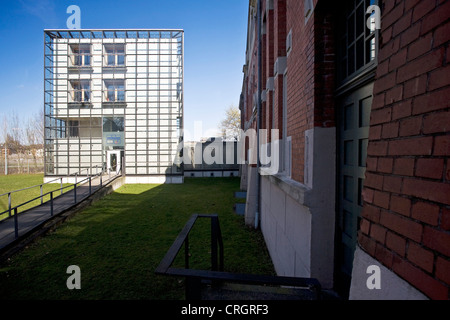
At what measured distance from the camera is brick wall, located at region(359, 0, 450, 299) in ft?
2.96

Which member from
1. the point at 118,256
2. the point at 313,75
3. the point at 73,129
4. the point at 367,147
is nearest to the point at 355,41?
the point at 313,75

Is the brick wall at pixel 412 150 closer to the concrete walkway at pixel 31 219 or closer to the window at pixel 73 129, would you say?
the concrete walkway at pixel 31 219

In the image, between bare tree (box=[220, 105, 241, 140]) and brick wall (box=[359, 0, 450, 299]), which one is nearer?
brick wall (box=[359, 0, 450, 299])

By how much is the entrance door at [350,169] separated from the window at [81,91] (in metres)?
21.3

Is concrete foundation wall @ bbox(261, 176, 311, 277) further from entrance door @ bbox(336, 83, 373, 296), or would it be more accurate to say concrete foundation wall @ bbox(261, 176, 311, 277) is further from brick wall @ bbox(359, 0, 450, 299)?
brick wall @ bbox(359, 0, 450, 299)

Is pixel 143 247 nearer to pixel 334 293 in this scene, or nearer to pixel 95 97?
pixel 334 293

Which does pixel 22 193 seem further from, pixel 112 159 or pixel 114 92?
pixel 114 92

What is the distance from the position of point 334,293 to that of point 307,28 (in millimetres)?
2925

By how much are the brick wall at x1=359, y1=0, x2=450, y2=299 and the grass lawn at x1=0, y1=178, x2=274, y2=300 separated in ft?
11.2

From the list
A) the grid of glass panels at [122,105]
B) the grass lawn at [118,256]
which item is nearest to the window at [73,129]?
the grid of glass panels at [122,105]

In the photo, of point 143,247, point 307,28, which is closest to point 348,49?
point 307,28

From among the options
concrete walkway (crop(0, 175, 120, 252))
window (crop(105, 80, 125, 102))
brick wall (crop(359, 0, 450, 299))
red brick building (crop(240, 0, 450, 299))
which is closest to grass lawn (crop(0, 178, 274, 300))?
concrete walkway (crop(0, 175, 120, 252))

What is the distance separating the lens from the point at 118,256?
5227 mm

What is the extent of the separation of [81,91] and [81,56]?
113 inches
